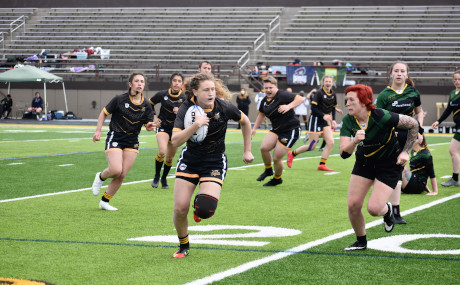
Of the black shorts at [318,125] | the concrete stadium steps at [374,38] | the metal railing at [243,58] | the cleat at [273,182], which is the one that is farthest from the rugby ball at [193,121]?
the metal railing at [243,58]

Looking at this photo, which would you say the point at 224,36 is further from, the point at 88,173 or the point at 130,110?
Answer: the point at 130,110

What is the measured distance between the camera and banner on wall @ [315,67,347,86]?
3403cm

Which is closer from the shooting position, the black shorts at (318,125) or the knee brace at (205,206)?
the knee brace at (205,206)

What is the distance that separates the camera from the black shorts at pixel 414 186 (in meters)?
11.1

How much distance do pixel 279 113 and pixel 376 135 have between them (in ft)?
19.4

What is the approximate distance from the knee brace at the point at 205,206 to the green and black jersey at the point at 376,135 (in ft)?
4.66

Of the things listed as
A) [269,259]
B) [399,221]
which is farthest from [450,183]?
[269,259]

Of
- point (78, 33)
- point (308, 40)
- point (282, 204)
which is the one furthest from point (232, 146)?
point (78, 33)

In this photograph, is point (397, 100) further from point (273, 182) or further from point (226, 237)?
point (273, 182)

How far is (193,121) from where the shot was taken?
6352 mm

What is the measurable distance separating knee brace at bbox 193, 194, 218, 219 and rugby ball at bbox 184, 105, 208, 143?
52 centimetres

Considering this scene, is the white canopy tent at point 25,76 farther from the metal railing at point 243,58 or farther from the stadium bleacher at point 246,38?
the metal railing at point 243,58

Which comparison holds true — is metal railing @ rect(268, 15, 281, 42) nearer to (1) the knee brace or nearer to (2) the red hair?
(2) the red hair

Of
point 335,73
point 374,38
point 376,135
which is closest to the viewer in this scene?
point 376,135
